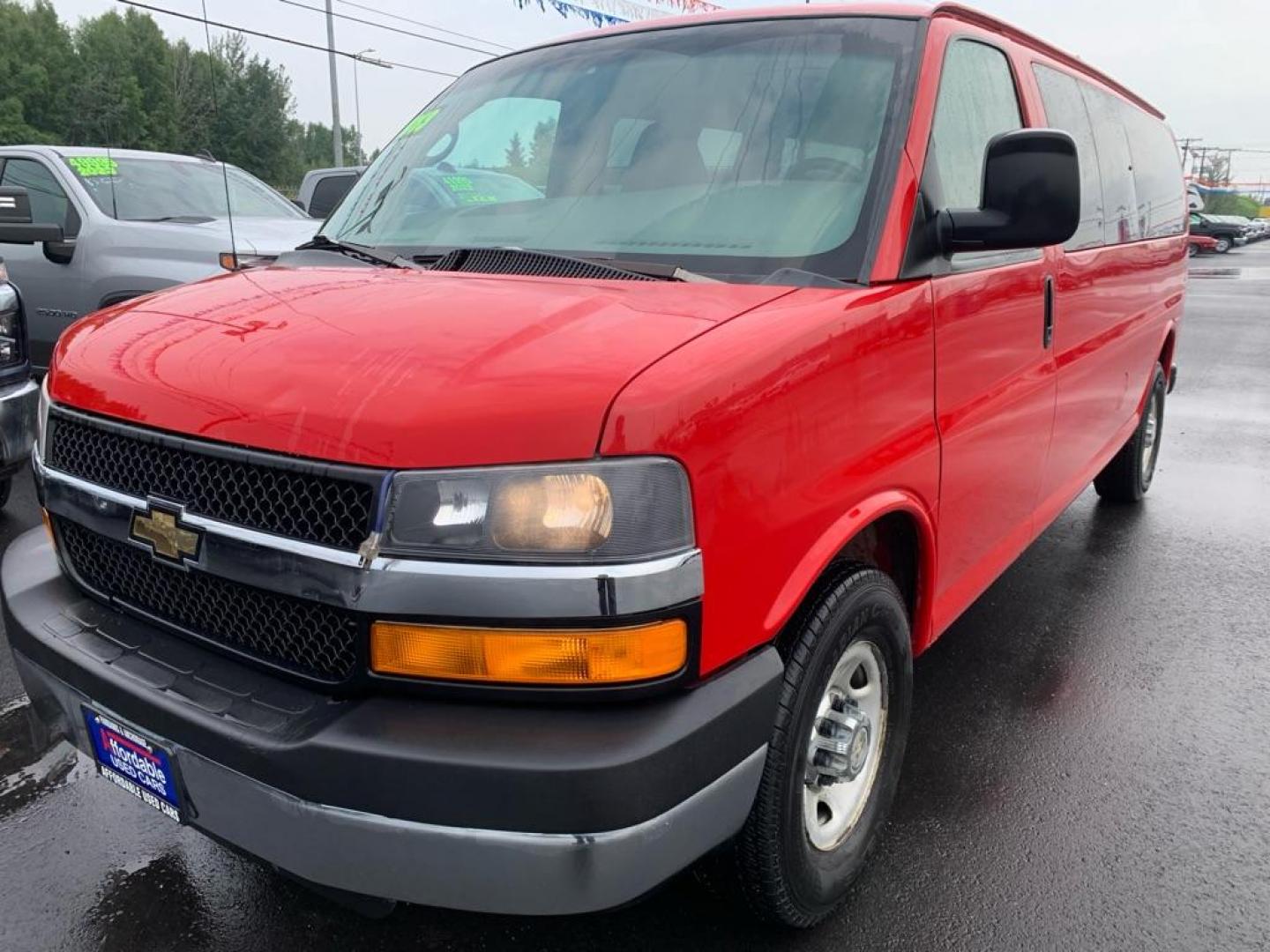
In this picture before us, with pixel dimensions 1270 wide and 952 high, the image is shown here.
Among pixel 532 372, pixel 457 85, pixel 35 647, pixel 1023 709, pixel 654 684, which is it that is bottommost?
pixel 1023 709

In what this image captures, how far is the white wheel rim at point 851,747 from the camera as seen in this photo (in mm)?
2244

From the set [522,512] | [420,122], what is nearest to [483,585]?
[522,512]

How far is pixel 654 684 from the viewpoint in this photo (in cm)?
168

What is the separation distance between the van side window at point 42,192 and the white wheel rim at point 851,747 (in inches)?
251

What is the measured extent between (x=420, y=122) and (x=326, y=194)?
1051 mm

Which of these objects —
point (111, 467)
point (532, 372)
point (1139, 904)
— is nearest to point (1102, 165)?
point (1139, 904)

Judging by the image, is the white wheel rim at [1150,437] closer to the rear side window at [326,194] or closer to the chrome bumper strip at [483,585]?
the rear side window at [326,194]

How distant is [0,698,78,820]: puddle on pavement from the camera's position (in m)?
2.87

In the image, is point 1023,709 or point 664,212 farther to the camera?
point 1023,709

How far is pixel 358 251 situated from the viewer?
2.85m

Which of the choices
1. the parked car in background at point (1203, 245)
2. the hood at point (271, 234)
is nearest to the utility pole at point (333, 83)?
the hood at point (271, 234)

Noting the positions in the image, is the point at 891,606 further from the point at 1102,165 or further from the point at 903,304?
the point at 1102,165

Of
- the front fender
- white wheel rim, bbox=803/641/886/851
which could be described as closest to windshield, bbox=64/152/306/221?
the front fender

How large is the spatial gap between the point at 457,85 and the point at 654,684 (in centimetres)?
255
